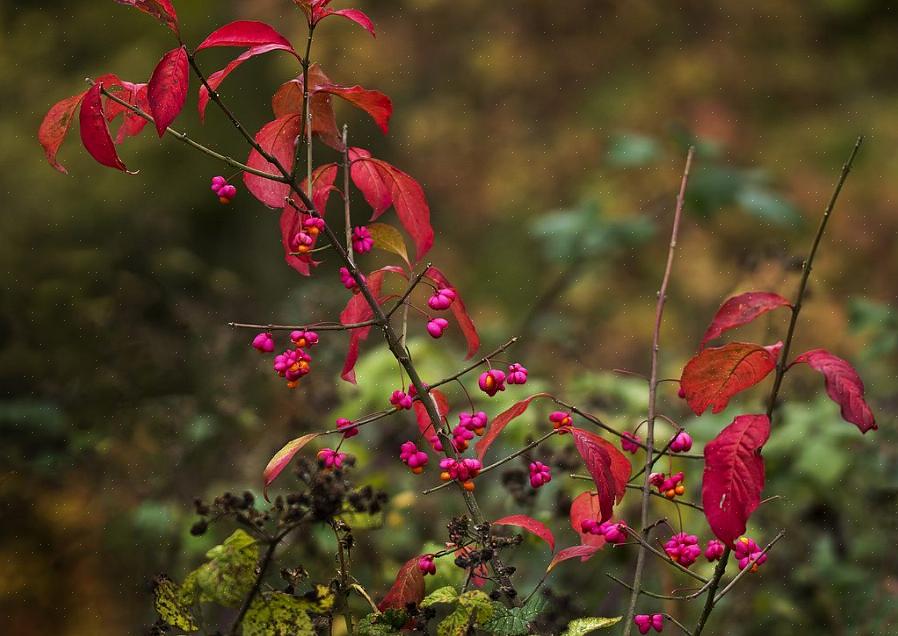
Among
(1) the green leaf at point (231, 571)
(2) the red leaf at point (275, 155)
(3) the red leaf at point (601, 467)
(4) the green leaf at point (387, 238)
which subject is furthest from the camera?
(4) the green leaf at point (387, 238)

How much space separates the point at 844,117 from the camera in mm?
7094

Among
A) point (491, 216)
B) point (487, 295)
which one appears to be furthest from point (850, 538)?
point (491, 216)

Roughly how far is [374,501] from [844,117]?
23.1 feet

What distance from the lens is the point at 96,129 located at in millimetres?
1079

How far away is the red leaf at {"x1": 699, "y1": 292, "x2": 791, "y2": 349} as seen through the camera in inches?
44.1

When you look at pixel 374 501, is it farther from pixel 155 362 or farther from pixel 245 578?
pixel 155 362

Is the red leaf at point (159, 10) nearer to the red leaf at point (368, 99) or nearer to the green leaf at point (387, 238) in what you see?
the red leaf at point (368, 99)

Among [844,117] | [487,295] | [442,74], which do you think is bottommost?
[487,295]

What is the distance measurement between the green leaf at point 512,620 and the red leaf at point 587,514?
16 cm

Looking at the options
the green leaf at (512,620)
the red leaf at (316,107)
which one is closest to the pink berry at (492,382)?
the green leaf at (512,620)

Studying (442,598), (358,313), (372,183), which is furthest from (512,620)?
(372,183)

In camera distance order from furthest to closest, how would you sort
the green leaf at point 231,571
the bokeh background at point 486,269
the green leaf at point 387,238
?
the bokeh background at point 486,269
the green leaf at point 387,238
the green leaf at point 231,571

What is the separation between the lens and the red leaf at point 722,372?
1077 mm

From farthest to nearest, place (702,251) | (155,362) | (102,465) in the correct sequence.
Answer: (702,251) < (155,362) < (102,465)
